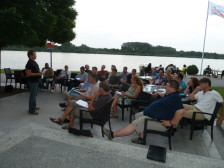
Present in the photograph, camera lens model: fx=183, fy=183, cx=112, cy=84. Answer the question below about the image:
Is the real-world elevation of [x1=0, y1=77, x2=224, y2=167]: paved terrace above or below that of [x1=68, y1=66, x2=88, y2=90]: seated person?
below

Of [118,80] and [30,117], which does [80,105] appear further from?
[118,80]

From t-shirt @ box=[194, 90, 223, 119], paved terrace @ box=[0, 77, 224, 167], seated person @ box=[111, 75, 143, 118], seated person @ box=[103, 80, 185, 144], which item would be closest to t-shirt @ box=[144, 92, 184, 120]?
seated person @ box=[103, 80, 185, 144]

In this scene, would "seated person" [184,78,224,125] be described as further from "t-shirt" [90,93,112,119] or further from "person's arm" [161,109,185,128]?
"t-shirt" [90,93,112,119]

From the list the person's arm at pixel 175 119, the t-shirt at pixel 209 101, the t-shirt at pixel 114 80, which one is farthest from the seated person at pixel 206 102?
the t-shirt at pixel 114 80

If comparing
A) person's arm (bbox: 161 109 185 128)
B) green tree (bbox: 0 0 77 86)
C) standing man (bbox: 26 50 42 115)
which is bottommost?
person's arm (bbox: 161 109 185 128)

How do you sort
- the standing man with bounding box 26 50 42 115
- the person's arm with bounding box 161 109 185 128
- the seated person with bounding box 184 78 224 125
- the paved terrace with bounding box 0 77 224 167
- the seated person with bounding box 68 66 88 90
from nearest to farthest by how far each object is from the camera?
the paved terrace with bounding box 0 77 224 167 < the person's arm with bounding box 161 109 185 128 < the seated person with bounding box 184 78 224 125 < the standing man with bounding box 26 50 42 115 < the seated person with bounding box 68 66 88 90

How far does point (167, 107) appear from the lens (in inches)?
131

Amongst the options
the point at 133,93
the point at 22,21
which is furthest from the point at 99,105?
the point at 22,21

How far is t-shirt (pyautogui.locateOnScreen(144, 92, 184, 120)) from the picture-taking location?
3.28m

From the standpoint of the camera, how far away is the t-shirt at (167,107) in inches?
129

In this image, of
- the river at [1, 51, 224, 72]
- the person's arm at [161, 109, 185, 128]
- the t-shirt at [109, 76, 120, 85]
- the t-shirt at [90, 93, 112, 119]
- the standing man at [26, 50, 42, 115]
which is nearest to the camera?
the person's arm at [161, 109, 185, 128]

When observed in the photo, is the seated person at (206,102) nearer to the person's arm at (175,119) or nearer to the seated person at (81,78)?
the person's arm at (175,119)

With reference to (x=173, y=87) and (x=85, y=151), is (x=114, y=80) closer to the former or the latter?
(x=173, y=87)

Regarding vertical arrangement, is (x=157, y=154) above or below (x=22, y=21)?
below
